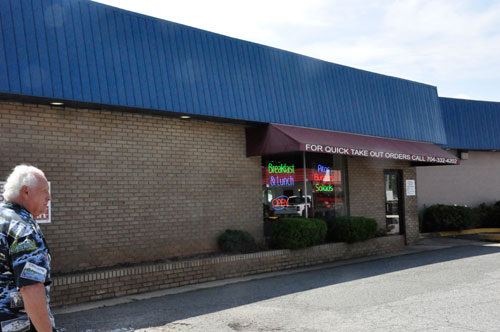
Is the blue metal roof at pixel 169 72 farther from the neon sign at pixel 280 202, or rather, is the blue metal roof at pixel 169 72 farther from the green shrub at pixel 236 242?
the green shrub at pixel 236 242

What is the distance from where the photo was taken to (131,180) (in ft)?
34.9

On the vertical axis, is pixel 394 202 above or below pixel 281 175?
below

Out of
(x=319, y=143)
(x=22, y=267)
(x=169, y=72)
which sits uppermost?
(x=169, y=72)

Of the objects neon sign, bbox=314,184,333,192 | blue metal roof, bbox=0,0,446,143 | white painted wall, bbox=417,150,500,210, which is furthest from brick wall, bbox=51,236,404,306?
white painted wall, bbox=417,150,500,210

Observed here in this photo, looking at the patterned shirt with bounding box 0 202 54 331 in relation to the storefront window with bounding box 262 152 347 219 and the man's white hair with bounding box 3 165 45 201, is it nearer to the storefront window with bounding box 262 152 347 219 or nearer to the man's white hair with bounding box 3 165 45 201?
the man's white hair with bounding box 3 165 45 201

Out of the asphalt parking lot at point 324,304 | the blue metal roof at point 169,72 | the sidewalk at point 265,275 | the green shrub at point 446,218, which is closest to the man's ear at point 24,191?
the asphalt parking lot at point 324,304

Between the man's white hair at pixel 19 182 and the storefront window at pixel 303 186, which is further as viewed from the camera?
the storefront window at pixel 303 186

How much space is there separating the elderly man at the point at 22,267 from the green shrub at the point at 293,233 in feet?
31.3

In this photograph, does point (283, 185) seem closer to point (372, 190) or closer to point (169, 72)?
point (372, 190)

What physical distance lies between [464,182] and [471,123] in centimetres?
258

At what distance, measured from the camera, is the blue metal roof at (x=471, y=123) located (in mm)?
21781

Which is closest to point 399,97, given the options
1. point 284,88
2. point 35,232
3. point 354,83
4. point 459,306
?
point 354,83

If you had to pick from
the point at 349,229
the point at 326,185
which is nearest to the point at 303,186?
the point at 326,185

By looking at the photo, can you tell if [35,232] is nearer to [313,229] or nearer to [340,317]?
[340,317]
